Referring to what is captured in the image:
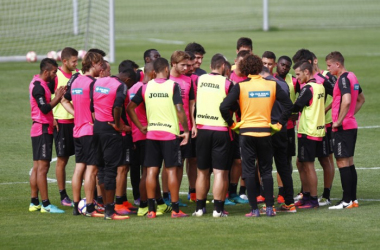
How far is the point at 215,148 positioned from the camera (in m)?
11.8

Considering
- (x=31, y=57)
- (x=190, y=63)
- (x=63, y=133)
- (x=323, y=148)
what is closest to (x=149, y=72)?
(x=190, y=63)

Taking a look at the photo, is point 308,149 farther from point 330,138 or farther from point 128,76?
point 128,76

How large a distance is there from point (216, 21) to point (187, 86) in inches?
1403

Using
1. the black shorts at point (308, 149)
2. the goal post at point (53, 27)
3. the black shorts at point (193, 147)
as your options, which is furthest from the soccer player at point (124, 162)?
the goal post at point (53, 27)

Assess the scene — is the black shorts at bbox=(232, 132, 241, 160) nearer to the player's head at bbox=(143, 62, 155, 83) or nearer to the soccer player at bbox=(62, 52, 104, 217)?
the player's head at bbox=(143, 62, 155, 83)

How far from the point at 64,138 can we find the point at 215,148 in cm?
259

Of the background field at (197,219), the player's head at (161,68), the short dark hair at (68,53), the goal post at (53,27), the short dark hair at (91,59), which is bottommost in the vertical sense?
the background field at (197,219)

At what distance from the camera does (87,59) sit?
11.8m

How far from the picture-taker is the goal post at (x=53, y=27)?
3091 cm

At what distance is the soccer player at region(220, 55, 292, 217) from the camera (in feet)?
37.6

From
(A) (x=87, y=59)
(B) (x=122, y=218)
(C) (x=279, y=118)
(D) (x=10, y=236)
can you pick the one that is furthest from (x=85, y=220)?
(C) (x=279, y=118)

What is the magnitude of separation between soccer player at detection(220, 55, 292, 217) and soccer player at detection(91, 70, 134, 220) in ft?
4.86

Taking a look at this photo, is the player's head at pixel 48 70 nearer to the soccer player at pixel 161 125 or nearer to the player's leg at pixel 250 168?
the soccer player at pixel 161 125

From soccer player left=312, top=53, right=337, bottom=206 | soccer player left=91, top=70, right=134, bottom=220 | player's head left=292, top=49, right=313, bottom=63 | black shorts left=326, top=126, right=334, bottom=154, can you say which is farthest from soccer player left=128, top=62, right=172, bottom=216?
black shorts left=326, top=126, right=334, bottom=154
